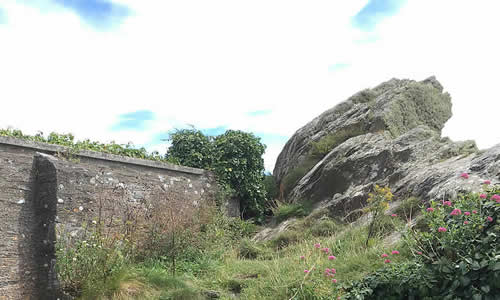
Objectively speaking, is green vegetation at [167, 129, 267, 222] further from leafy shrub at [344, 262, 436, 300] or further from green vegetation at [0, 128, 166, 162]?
leafy shrub at [344, 262, 436, 300]

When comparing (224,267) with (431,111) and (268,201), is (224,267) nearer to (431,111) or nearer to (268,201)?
(268,201)

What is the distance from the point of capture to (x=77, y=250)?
6895mm

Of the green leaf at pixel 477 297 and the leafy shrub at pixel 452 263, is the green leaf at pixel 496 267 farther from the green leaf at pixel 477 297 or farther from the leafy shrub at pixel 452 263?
the green leaf at pixel 477 297

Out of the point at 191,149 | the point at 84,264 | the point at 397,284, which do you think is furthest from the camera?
the point at 191,149

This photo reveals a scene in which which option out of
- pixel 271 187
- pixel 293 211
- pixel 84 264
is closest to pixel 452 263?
pixel 84 264

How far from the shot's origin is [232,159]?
11336mm

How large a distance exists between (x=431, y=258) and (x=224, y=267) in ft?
12.6

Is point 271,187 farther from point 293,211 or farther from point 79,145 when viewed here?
point 79,145

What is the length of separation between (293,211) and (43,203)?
5345 millimetres

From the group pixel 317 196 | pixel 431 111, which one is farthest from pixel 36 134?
pixel 431 111

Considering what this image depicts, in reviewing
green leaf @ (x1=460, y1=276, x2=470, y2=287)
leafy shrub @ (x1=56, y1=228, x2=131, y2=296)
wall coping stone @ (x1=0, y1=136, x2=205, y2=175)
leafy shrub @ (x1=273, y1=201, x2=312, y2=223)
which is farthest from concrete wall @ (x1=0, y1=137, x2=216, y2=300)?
green leaf @ (x1=460, y1=276, x2=470, y2=287)

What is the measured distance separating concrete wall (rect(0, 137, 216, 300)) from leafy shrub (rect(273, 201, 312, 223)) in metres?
3.56

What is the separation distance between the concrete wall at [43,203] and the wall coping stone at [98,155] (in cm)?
2

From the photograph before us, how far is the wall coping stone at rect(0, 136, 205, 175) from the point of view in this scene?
7.29m
